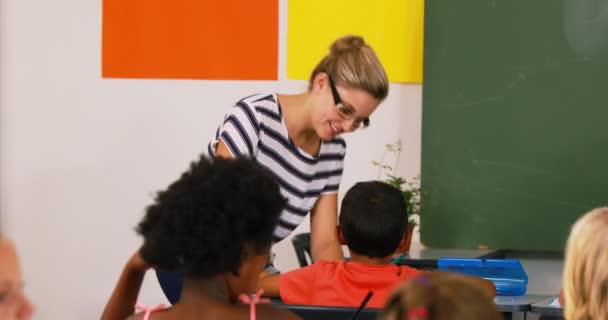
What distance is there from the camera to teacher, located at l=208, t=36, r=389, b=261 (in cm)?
258

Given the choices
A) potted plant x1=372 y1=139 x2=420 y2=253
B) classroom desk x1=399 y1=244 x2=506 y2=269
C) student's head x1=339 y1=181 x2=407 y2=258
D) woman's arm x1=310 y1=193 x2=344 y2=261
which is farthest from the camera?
potted plant x1=372 y1=139 x2=420 y2=253

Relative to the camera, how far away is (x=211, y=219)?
1.63 metres

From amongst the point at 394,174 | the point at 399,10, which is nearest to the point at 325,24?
the point at 399,10

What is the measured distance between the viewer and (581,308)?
164cm

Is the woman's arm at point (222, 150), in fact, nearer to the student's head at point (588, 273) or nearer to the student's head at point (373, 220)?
the student's head at point (373, 220)

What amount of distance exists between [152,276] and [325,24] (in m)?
1.41

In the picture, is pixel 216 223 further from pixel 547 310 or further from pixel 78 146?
pixel 78 146

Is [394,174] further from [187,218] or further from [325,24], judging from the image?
[187,218]

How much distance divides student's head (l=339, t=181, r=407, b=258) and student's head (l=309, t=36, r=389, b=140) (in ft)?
0.75

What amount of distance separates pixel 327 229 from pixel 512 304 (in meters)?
0.69

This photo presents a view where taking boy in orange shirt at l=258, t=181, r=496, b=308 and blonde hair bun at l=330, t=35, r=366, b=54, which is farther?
blonde hair bun at l=330, t=35, r=366, b=54

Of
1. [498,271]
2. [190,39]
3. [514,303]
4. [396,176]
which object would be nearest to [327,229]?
[498,271]

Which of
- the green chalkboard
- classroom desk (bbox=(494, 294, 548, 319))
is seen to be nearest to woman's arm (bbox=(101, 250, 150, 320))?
classroom desk (bbox=(494, 294, 548, 319))

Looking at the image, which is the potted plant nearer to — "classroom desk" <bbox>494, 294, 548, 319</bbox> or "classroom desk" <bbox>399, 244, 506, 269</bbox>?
"classroom desk" <bbox>399, 244, 506, 269</bbox>
